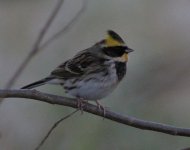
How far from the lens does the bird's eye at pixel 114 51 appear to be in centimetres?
510

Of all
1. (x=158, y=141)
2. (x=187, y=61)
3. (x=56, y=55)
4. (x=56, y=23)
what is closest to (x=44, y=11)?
(x=56, y=23)

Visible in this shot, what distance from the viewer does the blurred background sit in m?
5.98

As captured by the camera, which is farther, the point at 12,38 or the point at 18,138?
the point at 12,38

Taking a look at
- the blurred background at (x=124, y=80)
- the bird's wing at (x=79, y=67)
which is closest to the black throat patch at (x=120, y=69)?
the bird's wing at (x=79, y=67)

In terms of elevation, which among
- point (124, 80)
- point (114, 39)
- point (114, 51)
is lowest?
point (124, 80)

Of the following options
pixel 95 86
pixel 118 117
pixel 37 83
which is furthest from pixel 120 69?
pixel 118 117

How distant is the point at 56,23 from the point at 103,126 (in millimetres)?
2190

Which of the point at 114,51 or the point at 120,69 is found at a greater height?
the point at 114,51

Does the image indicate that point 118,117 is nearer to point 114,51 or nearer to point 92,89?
point 92,89

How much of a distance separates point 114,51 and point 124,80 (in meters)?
1.34

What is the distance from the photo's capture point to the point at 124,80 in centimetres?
646

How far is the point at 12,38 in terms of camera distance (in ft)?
25.0

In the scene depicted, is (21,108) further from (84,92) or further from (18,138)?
(84,92)

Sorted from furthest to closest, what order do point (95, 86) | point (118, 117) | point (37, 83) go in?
1. point (95, 86)
2. point (37, 83)
3. point (118, 117)
